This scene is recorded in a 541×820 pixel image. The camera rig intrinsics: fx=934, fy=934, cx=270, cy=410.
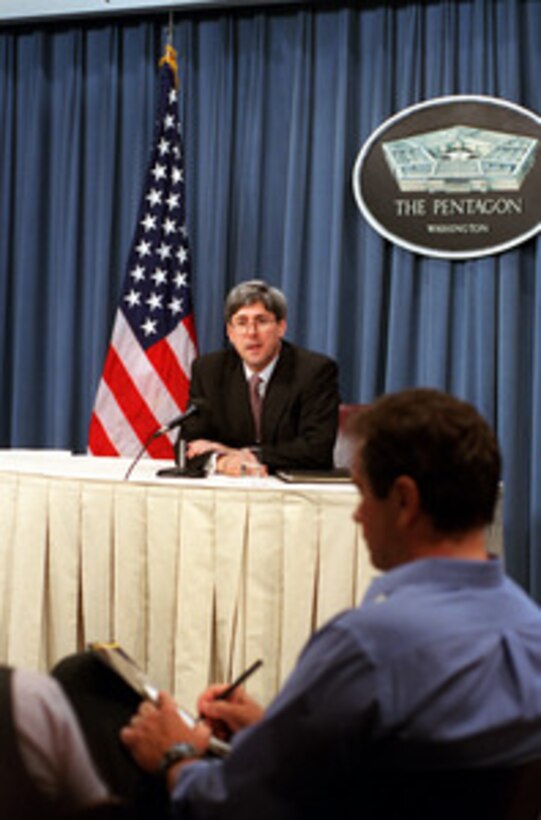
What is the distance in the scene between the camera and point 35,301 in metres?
5.09

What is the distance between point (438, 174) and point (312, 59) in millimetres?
865

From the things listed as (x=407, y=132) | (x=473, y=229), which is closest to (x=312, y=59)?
(x=407, y=132)

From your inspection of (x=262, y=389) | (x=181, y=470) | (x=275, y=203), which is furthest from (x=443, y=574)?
→ (x=275, y=203)

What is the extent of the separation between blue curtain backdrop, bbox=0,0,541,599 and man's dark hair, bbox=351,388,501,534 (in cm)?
336

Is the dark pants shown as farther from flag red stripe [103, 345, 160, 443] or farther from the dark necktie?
flag red stripe [103, 345, 160, 443]

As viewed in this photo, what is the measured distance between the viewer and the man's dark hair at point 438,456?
1070 millimetres

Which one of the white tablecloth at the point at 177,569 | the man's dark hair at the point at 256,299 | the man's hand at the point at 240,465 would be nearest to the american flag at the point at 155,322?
the man's dark hair at the point at 256,299

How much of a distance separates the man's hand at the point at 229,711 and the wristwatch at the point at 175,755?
0.65 feet

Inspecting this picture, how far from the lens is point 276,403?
3.55m

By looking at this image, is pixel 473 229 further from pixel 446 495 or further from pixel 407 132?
pixel 446 495

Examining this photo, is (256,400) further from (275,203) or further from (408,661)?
(408,661)

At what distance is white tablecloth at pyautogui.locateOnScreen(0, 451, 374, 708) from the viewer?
2.57 m

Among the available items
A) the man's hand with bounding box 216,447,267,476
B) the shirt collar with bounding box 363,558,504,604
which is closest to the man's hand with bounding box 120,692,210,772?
the shirt collar with bounding box 363,558,504,604

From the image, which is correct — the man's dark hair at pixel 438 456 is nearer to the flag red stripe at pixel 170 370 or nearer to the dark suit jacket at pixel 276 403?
the dark suit jacket at pixel 276 403
